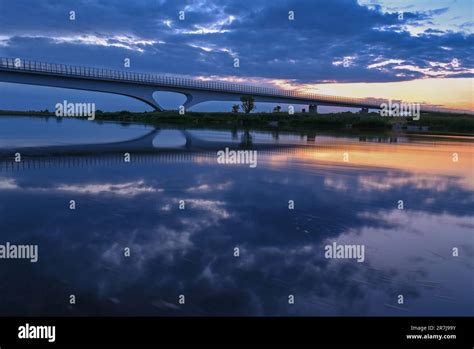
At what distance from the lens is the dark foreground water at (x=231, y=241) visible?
244 inches

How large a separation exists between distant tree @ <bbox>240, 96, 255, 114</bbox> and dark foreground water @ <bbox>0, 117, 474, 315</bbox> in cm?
8247

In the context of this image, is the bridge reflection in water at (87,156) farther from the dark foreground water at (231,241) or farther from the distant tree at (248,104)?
the distant tree at (248,104)

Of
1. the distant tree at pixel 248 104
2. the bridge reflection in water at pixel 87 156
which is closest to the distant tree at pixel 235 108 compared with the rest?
the distant tree at pixel 248 104

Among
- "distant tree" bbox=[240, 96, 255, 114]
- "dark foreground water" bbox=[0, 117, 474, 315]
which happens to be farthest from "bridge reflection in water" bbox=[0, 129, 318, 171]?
"distant tree" bbox=[240, 96, 255, 114]

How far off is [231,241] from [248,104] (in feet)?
301

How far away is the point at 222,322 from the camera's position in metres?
5.67

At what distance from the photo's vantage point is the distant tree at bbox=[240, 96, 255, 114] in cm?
9794

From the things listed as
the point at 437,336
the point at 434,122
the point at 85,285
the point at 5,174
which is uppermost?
the point at 434,122

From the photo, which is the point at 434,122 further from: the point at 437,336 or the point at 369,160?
the point at 437,336

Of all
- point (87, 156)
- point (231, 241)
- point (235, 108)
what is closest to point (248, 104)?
point (235, 108)

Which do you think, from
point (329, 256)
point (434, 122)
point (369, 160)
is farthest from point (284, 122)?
point (329, 256)

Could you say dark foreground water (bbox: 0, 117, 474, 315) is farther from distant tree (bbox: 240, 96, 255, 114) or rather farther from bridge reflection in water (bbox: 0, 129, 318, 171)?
distant tree (bbox: 240, 96, 255, 114)

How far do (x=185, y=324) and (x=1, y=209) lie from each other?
7.28 meters

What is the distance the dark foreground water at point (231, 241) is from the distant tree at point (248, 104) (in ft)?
271
